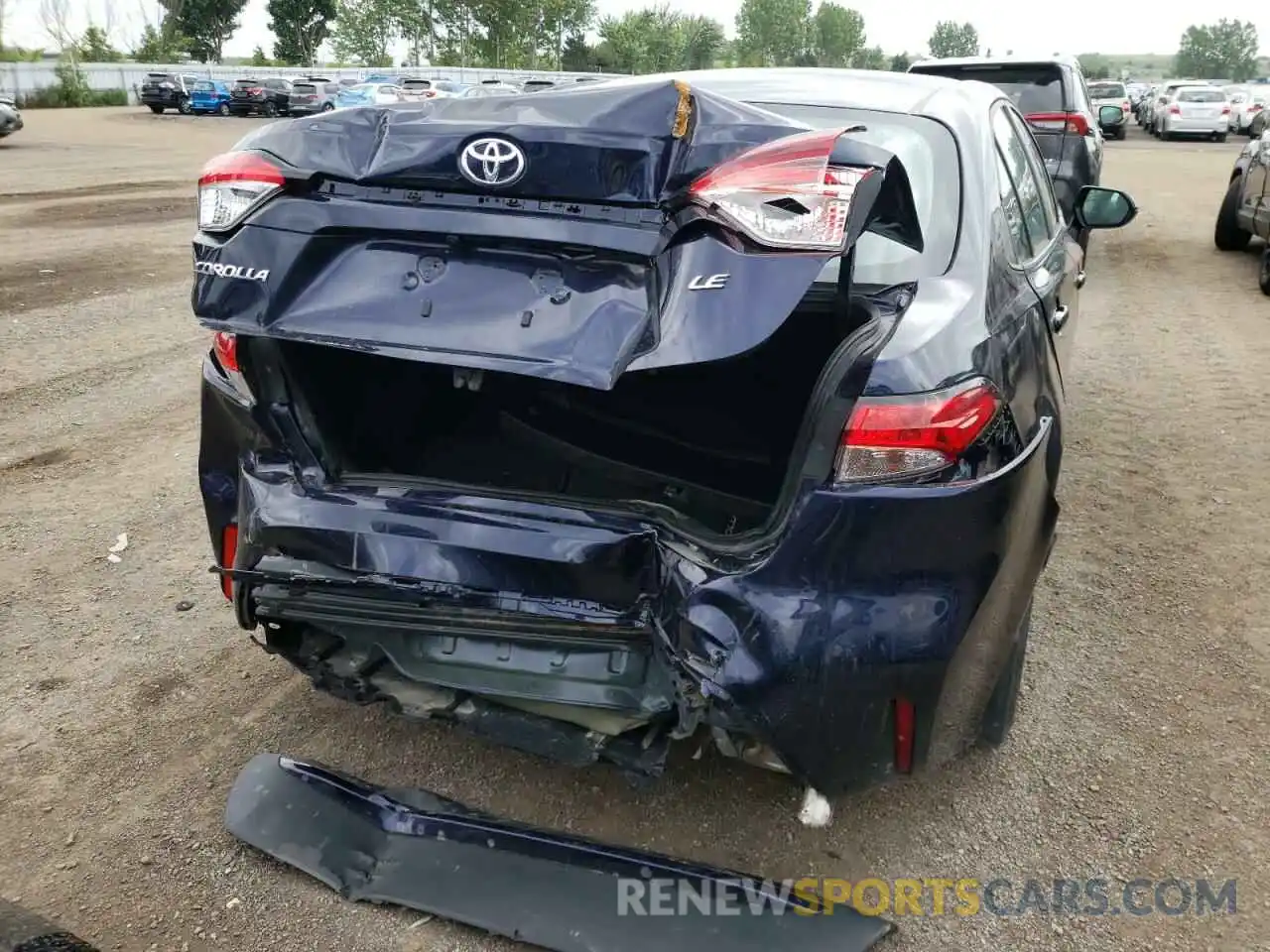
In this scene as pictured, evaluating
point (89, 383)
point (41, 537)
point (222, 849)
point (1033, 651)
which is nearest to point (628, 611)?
point (222, 849)

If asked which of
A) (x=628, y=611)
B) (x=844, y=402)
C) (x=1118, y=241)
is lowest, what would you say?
(x=1118, y=241)

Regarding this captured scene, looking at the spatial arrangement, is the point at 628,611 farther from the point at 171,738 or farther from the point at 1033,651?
the point at 1033,651

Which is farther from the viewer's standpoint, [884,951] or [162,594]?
[162,594]

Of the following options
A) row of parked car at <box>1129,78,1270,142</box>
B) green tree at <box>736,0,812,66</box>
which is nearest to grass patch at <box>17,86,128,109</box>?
row of parked car at <box>1129,78,1270,142</box>

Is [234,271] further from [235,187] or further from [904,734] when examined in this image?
[904,734]

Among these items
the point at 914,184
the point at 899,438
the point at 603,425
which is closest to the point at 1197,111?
the point at 914,184

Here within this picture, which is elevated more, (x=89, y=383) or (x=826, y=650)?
(x=826, y=650)

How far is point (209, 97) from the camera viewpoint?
119 feet

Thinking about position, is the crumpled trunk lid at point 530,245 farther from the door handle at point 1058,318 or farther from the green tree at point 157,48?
the green tree at point 157,48

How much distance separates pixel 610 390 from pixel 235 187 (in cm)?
92

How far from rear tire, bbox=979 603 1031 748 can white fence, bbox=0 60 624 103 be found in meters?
37.5

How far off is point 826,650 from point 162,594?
2626 mm

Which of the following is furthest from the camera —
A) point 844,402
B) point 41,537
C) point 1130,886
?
point 41,537

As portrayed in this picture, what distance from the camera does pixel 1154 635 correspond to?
3434mm
